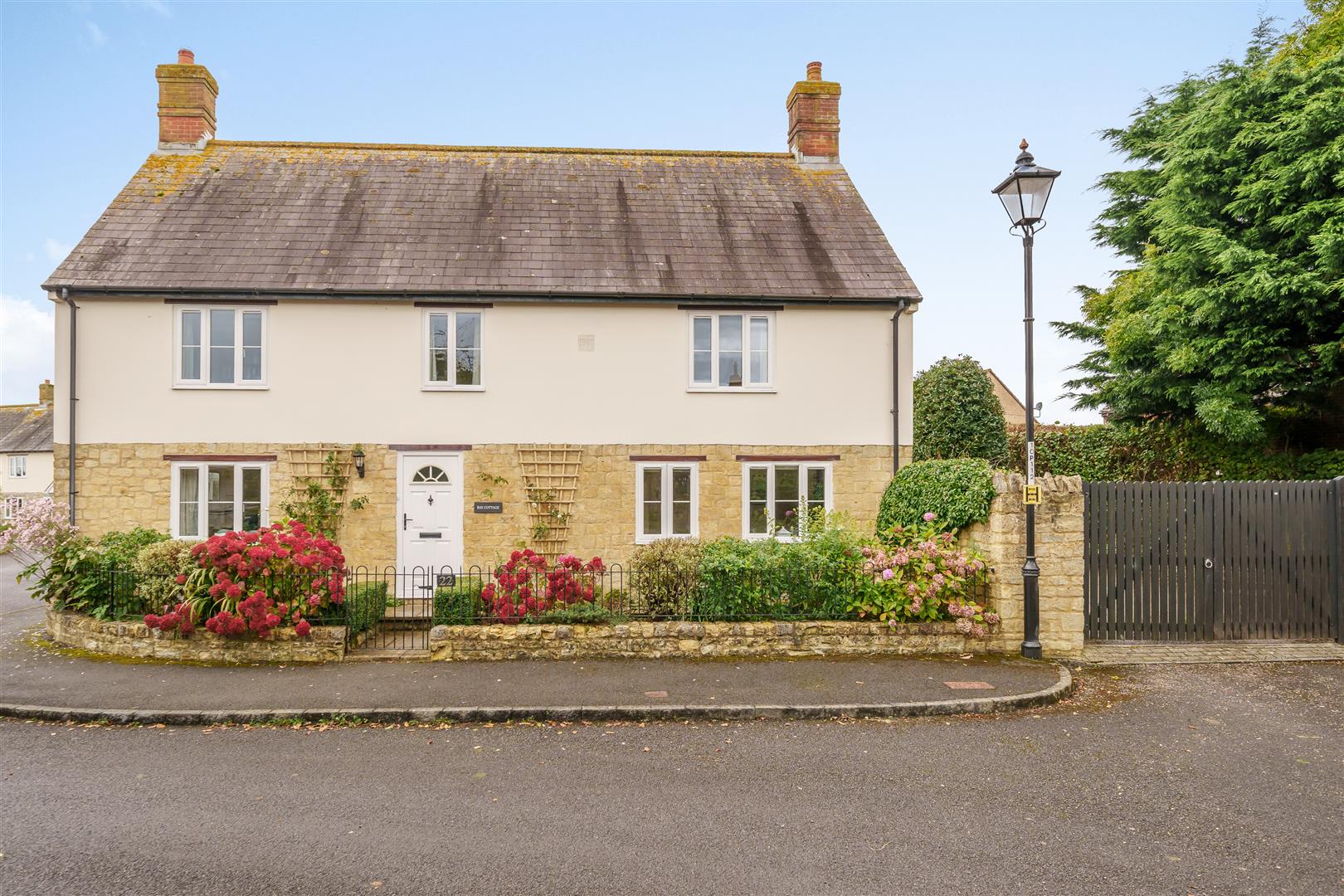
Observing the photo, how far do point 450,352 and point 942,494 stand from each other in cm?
878

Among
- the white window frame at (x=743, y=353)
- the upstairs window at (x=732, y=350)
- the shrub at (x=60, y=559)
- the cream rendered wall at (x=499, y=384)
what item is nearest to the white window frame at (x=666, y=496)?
the cream rendered wall at (x=499, y=384)

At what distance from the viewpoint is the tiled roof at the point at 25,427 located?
38312mm

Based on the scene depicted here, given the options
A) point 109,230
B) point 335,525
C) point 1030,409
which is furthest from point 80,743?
point 109,230

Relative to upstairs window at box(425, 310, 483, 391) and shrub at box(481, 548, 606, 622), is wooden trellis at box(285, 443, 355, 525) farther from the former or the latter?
shrub at box(481, 548, 606, 622)

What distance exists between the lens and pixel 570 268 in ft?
46.1

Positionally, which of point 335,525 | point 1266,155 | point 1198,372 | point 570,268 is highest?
point 1266,155

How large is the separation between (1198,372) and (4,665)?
20.8m

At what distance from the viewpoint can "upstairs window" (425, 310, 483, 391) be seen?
44.3 ft

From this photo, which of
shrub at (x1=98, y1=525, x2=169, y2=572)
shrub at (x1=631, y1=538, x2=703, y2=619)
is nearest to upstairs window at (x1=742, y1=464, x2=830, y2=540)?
shrub at (x1=631, y1=538, x2=703, y2=619)

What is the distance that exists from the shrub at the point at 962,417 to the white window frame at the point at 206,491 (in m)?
12.8

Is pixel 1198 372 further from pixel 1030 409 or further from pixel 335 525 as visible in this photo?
pixel 335 525

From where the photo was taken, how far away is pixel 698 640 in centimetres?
873

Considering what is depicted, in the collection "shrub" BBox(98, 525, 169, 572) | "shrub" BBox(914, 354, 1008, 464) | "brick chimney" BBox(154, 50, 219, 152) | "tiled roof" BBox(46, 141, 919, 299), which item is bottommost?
"shrub" BBox(98, 525, 169, 572)

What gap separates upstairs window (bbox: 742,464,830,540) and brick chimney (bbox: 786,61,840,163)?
7871 mm
